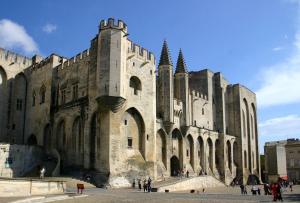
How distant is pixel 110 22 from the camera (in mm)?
31875

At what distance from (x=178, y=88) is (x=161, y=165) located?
10163 mm

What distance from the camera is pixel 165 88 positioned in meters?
38.6

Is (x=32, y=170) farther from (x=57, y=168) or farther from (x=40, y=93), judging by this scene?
(x=40, y=93)

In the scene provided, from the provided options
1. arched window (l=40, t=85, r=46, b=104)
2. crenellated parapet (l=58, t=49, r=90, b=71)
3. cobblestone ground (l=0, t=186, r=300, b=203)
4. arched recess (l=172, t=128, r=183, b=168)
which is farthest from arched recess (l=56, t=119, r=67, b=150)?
cobblestone ground (l=0, t=186, r=300, b=203)

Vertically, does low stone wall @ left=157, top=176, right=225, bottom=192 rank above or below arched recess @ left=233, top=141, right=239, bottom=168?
below

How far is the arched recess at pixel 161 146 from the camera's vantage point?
37.8m

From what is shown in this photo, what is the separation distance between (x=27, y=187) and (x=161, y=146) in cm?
1930

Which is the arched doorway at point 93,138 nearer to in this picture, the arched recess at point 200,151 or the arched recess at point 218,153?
the arched recess at point 200,151

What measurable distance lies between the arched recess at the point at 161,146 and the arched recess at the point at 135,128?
15.1 feet

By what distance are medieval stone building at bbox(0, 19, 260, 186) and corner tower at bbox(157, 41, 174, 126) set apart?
0.10m

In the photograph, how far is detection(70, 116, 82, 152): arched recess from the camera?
3344cm

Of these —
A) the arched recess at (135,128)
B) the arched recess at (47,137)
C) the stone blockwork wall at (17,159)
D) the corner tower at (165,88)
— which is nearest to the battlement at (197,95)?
the corner tower at (165,88)

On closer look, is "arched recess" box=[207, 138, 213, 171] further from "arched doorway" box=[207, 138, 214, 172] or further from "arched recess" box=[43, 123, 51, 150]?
"arched recess" box=[43, 123, 51, 150]

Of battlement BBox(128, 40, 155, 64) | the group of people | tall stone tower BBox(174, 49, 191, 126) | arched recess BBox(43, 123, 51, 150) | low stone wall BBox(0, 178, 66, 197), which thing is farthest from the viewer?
tall stone tower BBox(174, 49, 191, 126)
